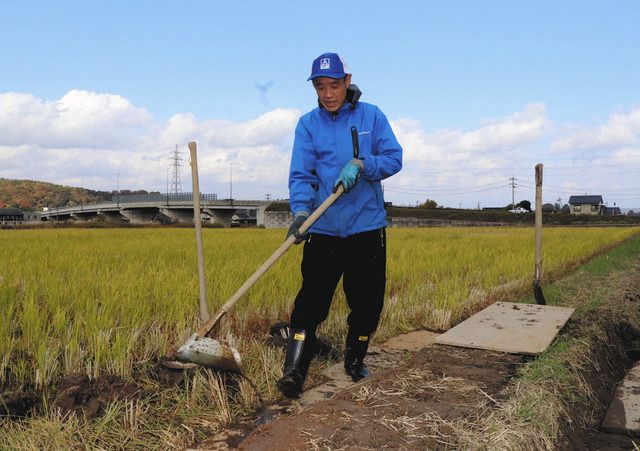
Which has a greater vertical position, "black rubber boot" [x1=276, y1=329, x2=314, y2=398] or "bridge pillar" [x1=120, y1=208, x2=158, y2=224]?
"bridge pillar" [x1=120, y1=208, x2=158, y2=224]

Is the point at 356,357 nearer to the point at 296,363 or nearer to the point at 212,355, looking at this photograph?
the point at 296,363

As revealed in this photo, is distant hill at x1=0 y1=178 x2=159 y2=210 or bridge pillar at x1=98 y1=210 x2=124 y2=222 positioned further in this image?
distant hill at x1=0 y1=178 x2=159 y2=210

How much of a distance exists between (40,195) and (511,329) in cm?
15296

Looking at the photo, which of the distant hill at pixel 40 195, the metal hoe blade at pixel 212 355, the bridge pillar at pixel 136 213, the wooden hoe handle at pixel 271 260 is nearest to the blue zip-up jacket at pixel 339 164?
the wooden hoe handle at pixel 271 260

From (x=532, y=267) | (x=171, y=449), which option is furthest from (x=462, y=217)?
(x=171, y=449)

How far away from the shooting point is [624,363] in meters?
4.32

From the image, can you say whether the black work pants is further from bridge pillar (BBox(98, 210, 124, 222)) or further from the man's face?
bridge pillar (BBox(98, 210, 124, 222))

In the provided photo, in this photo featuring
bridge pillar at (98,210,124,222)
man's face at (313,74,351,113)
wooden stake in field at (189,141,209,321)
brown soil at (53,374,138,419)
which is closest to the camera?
brown soil at (53,374,138,419)

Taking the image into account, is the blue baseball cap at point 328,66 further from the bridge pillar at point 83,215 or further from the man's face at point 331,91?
Result: the bridge pillar at point 83,215

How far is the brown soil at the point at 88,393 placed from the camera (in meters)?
2.42

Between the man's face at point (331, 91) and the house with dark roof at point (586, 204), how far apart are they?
80.9 metres

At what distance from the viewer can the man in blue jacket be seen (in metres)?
2.89

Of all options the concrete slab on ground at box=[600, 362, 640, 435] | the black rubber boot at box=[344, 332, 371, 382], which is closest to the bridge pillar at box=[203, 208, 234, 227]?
the concrete slab on ground at box=[600, 362, 640, 435]

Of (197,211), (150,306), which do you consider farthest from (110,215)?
(197,211)
